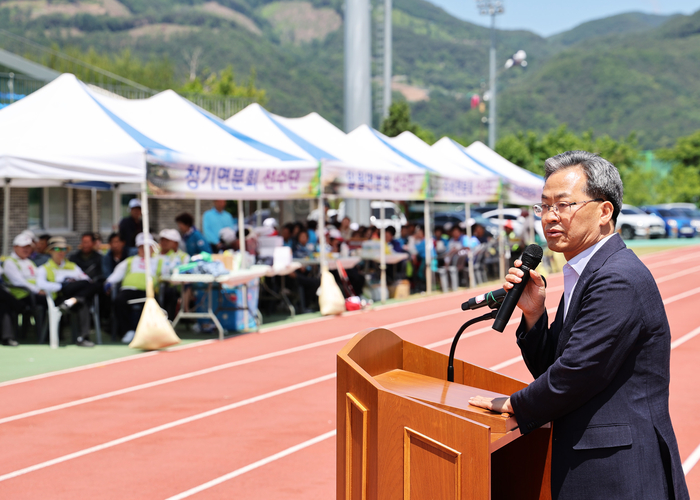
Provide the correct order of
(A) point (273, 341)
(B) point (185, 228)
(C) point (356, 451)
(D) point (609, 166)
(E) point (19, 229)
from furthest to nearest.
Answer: (E) point (19, 229), (B) point (185, 228), (A) point (273, 341), (C) point (356, 451), (D) point (609, 166)

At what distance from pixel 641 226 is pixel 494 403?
3775 centimetres

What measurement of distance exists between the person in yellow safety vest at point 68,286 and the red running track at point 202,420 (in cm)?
131

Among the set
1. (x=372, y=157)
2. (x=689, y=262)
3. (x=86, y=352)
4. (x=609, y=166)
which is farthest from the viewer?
(x=689, y=262)

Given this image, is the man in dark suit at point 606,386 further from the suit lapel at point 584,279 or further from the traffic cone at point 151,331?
the traffic cone at point 151,331

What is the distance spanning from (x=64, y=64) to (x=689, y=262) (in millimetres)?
47405

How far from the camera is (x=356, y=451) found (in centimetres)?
272

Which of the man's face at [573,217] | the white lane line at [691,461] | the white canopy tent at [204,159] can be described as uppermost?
the white canopy tent at [204,159]

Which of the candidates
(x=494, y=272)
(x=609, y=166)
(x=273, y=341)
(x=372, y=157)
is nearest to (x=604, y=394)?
(x=609, y=166)

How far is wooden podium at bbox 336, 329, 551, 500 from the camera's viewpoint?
7.51 ft

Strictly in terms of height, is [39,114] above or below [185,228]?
above

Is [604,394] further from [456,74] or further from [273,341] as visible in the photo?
[456,74]

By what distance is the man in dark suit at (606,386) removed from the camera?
2.24 meters

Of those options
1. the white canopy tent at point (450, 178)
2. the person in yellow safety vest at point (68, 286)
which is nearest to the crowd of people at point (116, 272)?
the person in yellow safety vest at point (68, 286)

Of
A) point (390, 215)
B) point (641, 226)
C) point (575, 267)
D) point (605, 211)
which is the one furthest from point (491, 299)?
point (641, 226)
